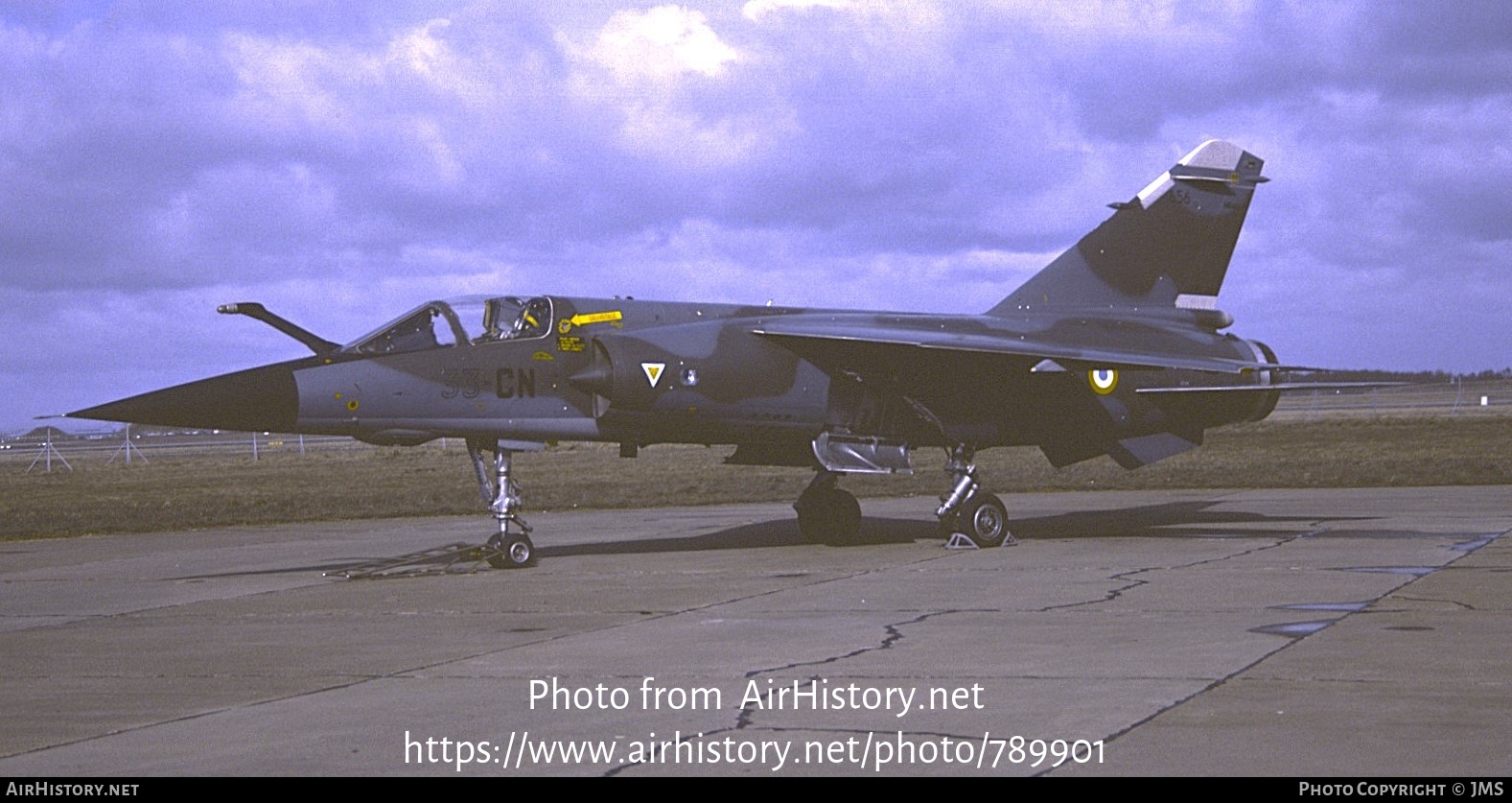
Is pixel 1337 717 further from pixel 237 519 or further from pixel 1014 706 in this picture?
pixel 237 519

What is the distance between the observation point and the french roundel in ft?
60.1

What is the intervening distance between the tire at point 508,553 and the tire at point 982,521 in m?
4.88

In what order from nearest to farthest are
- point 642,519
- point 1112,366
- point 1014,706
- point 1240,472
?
point 1014,706 < point 1112,366 < point 642,519 < point 1240,472

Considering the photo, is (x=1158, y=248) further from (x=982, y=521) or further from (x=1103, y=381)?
(x=982, y=521)

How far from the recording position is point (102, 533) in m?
23.9

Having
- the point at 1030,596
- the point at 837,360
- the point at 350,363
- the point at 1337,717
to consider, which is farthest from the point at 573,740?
the point at 837,360

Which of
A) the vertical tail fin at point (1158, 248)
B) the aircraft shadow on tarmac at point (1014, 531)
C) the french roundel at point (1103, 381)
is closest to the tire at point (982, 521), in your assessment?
the aircraft shadow on tarmac at point (1014, 531)

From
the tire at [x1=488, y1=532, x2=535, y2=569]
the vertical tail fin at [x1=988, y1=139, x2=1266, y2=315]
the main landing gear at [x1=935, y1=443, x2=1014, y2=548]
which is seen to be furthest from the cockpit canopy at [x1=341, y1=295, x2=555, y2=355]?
the vertical tail fin at [x1=988, y1=139, x2=1266, y2=315]

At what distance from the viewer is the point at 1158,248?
19.9 meters

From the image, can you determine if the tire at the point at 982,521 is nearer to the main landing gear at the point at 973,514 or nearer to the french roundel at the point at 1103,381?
the main landing gear at the point at 973,514
